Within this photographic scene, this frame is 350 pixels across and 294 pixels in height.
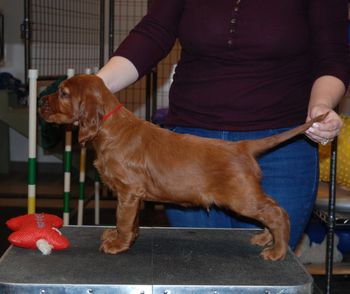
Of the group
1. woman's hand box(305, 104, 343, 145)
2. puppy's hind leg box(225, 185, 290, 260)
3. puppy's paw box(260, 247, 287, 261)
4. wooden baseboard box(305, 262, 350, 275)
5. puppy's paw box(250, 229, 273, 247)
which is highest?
woman's hand box(305, 104, 343, 145)

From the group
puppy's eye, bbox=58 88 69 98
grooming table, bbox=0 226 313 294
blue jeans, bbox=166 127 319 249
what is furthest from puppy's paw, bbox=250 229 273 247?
puppy's eye, bbox=58 88 69 98

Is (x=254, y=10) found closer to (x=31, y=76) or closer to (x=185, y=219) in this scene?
(x=185, y=219)

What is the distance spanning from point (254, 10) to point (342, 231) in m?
2.45

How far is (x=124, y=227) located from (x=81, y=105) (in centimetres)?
35

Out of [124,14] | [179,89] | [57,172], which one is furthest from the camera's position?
[57,172]

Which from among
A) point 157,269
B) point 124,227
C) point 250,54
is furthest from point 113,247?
point 250,54

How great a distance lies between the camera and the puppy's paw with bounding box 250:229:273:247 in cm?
181

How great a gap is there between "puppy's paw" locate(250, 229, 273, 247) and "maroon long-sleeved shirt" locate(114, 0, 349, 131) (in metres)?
0.32

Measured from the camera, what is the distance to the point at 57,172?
23.5ft

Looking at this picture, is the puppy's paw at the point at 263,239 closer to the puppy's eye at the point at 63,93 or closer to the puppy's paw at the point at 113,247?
the puppy's paw at the point at 113,247

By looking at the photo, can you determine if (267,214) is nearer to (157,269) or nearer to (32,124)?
(157,269)

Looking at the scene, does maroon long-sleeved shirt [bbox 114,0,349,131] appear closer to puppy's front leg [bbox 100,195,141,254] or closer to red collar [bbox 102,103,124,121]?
red collar [bbox 102,103,124,121]

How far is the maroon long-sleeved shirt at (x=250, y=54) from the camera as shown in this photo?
6.03 feet

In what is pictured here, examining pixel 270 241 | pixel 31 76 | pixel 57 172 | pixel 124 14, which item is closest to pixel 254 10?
pixel 270 241
